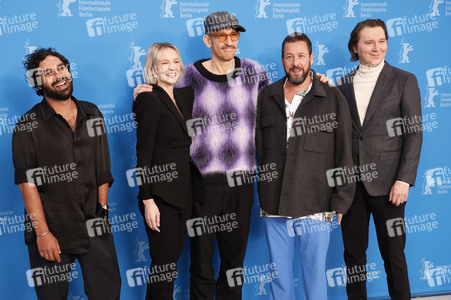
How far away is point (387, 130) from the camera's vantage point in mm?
2396

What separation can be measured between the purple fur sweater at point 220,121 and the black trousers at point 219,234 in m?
0.11

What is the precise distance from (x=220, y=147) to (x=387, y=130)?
99cm

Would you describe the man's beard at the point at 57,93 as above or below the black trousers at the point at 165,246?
above

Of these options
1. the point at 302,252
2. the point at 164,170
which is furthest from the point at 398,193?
the point at 164,170

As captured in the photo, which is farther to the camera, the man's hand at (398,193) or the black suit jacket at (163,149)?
the man's hand at (398,193)

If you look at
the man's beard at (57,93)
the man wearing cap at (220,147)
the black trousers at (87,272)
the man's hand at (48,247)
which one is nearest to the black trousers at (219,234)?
the man wearing cap at (220,147)

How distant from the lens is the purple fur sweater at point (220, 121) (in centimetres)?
241

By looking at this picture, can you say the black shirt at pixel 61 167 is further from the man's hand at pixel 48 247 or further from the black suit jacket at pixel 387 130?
the black suit jacket at pixel 387 130

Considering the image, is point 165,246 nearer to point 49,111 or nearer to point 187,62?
point 49,111

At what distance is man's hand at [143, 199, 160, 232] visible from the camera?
216 cm

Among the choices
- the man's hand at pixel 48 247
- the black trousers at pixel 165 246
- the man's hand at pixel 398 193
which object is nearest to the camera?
the man's hand at pixel 48 247

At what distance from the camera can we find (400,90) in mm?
2387

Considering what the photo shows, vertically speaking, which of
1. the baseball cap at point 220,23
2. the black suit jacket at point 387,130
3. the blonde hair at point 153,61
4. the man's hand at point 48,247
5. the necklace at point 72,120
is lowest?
the man's hand at point 48,247

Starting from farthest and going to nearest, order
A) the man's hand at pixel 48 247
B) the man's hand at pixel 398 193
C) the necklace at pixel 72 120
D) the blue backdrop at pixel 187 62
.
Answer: the blue backdrop at pixel 187 62, the man's hand at pixel 398 193, the necklace at pixel 72 120, the man's hand at pixel 48 247
